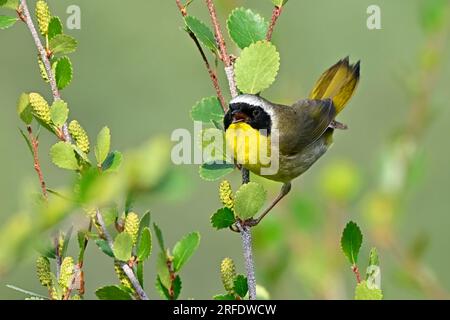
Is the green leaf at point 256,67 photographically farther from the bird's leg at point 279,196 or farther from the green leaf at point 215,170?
the bird's leg at point 279,196

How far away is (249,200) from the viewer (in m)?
1.05

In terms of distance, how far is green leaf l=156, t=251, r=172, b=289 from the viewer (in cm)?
106

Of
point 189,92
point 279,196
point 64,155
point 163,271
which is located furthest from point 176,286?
point 189,92

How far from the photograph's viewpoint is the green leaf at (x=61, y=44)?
1090 millimetres

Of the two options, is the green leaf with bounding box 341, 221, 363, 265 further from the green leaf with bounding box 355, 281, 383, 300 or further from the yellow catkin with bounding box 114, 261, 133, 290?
the yellow catkin with bounding box 114, 261, 133, 290

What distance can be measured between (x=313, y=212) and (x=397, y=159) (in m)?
0.15

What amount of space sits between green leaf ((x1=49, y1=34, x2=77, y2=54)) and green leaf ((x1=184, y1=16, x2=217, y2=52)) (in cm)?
16

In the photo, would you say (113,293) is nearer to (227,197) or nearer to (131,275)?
(131,275)

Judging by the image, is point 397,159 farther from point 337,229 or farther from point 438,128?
point 438,128

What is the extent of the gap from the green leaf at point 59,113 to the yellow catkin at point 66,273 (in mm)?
175

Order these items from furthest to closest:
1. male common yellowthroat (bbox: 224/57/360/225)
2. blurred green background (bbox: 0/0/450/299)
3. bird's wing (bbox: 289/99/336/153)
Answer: blurred green background (bbox: 0/0/450/299) → bird's wing (bbox: 289/99/336/153) → male common yellowthroat (bbox: 224/57/360/225)

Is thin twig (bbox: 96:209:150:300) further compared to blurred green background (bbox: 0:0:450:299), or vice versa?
blurred green background (bbox: 0:0:450:299)

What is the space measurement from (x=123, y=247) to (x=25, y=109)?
219 millimetres

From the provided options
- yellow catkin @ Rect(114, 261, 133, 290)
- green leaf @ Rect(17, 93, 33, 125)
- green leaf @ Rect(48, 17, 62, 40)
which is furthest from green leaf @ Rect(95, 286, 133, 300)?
green leaf @ Rect(48, 17, 62, 40)
